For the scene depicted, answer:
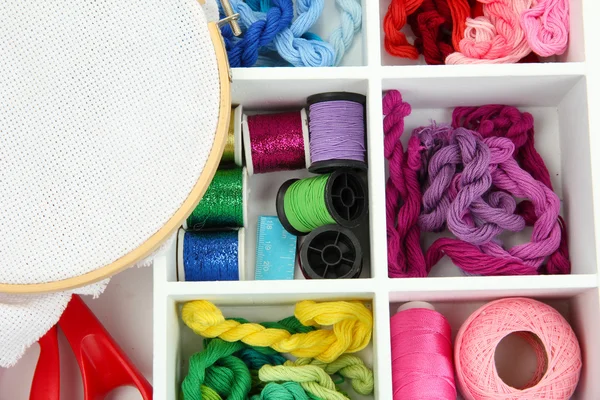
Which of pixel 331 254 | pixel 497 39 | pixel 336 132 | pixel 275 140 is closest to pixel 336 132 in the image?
pixel 336 132

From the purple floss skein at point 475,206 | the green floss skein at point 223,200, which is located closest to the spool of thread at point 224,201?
the green floss skein at point 223,200

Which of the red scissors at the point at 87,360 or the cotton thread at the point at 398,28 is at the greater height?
the cotton thread at the point at 398,28

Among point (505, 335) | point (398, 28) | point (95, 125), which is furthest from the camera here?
point (398, 28)

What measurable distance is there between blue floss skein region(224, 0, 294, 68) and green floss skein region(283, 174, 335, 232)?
8.9 inches

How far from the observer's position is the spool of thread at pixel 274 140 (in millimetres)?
1310

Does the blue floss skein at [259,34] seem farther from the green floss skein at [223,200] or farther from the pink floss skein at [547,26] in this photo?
the pink floss skein at [547,26]

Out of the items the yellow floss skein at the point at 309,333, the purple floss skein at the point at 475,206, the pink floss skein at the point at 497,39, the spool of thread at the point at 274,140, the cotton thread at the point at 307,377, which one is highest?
the pink floss skein at the point at 497,39

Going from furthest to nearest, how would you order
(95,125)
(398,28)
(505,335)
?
(398,28)
(505,335)
(95,125)

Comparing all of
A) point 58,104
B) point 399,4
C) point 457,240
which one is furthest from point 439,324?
point 58,104

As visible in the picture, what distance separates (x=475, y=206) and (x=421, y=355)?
0.26m

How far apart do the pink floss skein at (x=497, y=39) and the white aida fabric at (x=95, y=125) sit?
1.52ft

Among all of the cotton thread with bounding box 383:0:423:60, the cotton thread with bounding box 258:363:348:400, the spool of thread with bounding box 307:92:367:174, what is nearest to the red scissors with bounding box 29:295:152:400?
the cotton thread with bounding box 258:363:348:400

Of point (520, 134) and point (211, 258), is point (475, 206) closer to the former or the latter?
point (520, 134)

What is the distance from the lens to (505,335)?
125 centimetres
